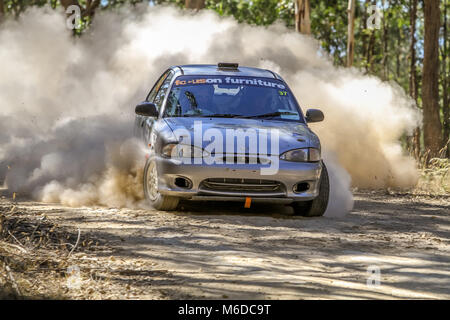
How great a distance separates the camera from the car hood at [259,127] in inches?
337

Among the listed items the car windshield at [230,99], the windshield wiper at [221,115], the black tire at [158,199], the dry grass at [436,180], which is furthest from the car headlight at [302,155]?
the dry grass at [436,180]

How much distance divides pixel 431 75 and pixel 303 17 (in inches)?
192

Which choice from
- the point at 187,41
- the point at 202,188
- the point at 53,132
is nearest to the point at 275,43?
the point at 187,41

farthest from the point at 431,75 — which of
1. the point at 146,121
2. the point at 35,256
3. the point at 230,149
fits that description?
the point at 35,256

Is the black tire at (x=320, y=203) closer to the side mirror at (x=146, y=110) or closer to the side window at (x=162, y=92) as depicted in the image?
the side mirror at (x=146, y=110)

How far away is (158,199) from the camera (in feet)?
28.7

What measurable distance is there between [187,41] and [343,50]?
65.4ft

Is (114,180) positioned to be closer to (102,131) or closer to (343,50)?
(102,131)

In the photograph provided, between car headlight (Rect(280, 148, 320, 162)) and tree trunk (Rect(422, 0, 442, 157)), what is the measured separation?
8.95 m

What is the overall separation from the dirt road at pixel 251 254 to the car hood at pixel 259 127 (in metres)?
0.84

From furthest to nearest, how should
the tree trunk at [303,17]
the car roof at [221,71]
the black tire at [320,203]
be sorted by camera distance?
the tree trunk at [303,17] → the car roof at [221,71] → the black tire at [320,203]

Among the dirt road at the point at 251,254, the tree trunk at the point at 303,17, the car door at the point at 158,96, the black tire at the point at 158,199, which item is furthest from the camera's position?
the tree trunk at the point at 303,17

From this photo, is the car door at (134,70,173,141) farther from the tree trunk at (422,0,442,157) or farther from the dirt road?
the tree trunk at (422,0,442,157)
